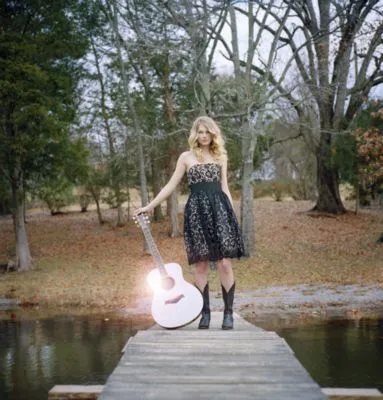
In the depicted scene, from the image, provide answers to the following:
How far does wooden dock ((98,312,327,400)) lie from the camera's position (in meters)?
3.42

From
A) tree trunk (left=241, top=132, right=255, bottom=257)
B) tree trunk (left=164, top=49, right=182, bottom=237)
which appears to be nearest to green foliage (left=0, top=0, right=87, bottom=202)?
tree trunk (left=164, top=49, right=182, bottom=237)

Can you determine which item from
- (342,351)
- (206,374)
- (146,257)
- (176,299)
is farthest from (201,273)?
(146,257)

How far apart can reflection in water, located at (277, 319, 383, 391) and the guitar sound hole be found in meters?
2.05

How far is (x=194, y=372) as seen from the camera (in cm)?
390

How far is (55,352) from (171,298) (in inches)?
132

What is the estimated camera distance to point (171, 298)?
5.59 metres

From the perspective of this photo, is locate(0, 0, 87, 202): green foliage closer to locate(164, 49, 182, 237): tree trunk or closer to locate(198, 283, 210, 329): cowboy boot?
locate(164, 49, 182, 237): tree trunk

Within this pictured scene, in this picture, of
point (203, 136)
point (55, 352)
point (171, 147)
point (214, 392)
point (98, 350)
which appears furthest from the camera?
point (171, 147)

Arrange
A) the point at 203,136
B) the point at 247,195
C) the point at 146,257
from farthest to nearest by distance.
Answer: the point at 146,257
the point at 247,195
the point at 203,136

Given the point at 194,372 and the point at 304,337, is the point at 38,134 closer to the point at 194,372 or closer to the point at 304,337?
the point at 304,337

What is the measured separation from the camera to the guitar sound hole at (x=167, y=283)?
5.70m

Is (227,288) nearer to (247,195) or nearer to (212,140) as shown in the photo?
(212,140)

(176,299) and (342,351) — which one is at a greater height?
(176,299)

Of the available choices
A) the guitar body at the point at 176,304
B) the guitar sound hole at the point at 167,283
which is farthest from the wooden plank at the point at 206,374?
the guitar sound hole at the point at 167,283
